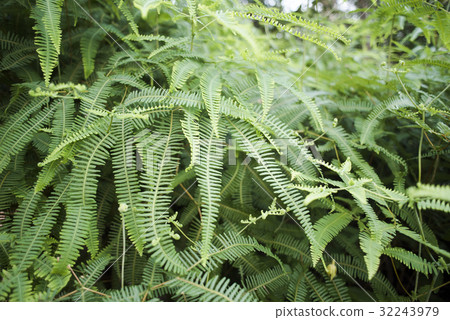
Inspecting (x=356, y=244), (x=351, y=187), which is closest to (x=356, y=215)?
(x=356, y=244)

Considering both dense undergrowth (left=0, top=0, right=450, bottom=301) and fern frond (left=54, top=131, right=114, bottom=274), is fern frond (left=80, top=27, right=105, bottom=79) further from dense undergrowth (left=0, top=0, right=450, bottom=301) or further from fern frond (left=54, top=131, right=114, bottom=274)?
fern frond (left=54, top=131, right=114, bottom=274)

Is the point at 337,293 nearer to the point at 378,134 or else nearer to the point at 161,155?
the point at 378,134

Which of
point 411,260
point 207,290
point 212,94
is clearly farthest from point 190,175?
point 411,260

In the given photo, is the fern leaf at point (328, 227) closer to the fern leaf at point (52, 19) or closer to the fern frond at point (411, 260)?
the fern frond at point (411, 260)

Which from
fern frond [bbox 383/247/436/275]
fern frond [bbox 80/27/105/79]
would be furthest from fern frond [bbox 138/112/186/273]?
fern frond [bbox 383/247/436/275]

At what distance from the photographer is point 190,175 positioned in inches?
54.7

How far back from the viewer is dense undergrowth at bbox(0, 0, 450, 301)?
1.10 meters

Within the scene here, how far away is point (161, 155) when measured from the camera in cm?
120

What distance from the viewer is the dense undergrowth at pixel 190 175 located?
1098mm

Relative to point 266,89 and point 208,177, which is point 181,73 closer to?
point 266,89

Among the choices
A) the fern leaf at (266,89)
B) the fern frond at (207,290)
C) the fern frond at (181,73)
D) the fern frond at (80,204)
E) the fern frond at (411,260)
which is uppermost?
the fern frond at (181,73)
